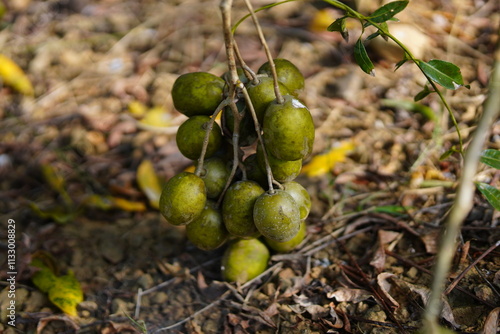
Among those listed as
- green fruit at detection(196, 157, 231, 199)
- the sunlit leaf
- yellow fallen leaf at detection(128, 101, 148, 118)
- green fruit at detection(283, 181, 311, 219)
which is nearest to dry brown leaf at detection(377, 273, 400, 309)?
green fruit at detection(283, 181, 311, 219)

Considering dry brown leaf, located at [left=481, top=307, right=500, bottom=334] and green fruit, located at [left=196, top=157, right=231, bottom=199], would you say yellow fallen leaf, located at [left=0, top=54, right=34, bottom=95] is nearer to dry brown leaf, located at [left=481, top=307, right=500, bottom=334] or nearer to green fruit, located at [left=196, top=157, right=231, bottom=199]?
green fruit, located at [left=196, top=157, right=231, bottom=199]

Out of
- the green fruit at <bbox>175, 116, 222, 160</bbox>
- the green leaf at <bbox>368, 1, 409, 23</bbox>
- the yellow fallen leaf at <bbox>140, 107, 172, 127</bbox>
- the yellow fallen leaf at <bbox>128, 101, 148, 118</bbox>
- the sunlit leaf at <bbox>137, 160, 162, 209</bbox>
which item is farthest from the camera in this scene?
the yellow fallen leaf at <bbox>128, 101, 148, 118</bbox>

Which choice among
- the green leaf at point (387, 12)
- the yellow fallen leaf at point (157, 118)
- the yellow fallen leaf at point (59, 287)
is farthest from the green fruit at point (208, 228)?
the yellow fallen leaf at point (157, 118)

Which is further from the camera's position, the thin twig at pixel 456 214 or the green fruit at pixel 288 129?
the green fruit at pixel 288 129

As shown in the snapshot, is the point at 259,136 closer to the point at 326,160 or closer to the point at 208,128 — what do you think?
the point at 208,128

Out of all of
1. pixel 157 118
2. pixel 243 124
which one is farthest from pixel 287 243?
pixel 157 118

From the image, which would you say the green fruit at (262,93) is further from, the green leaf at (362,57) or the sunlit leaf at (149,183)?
the sunlit leaf at (149,183)
